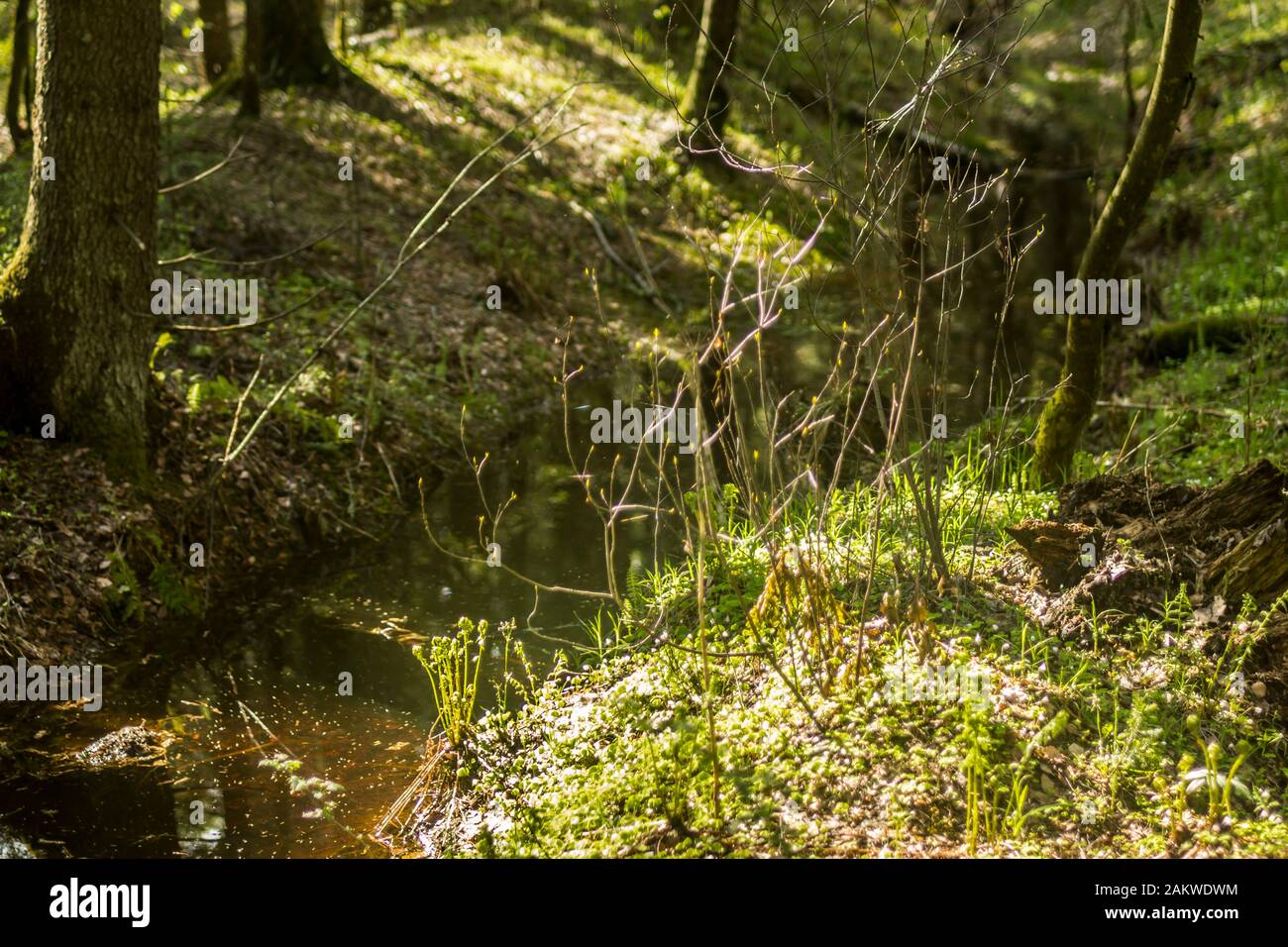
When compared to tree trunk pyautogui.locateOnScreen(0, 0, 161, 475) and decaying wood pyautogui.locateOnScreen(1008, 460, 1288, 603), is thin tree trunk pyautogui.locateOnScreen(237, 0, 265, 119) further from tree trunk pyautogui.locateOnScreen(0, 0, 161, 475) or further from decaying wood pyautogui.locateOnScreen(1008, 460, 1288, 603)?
decaying wood pyautogui.locateOnScreen(1008, 460, 1288, 603)

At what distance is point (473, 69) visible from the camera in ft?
57.2

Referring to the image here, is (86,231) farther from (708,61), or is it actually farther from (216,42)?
(708,61)

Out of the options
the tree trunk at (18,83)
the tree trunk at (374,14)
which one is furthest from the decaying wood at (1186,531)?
the tree trunk at (374,14)

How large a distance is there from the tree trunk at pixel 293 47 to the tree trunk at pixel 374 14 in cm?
413

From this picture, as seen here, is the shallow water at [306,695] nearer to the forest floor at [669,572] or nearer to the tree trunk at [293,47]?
the forest floor at [669,572]

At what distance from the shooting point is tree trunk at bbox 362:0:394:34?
18312mm

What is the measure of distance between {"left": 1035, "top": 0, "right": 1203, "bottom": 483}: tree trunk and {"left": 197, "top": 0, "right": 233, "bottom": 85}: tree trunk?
38.7 ft

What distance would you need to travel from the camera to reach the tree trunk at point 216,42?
45.2 ft

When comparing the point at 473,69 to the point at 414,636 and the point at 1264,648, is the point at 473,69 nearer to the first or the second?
the point at 414,636

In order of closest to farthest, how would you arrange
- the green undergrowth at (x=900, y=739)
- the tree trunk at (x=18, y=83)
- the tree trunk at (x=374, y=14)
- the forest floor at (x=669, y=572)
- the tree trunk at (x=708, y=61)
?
the green undergrowth at (x=900, y=739) < the forest floor at (x=669, y=572) < the tree trunk at (x=18, y=83) < the tree trunk at (x=708, y=61) < the tree trunk at (x=374, y=14)

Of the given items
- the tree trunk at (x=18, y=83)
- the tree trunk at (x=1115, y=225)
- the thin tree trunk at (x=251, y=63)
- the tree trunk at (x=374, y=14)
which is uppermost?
the tree trunk at (x=374, y=14)

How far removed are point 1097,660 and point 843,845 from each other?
1.58 m

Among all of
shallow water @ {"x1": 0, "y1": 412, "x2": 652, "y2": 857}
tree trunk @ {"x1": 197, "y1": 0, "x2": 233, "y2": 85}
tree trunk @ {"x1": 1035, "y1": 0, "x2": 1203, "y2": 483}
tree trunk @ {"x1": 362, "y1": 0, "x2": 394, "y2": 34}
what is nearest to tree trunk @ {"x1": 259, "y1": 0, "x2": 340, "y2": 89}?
tree trunk @ {"x1": 197, "y1": 0, "x2": 233, "y2": 85}

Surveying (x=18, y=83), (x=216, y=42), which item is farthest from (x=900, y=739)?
(x=216, y=42)
